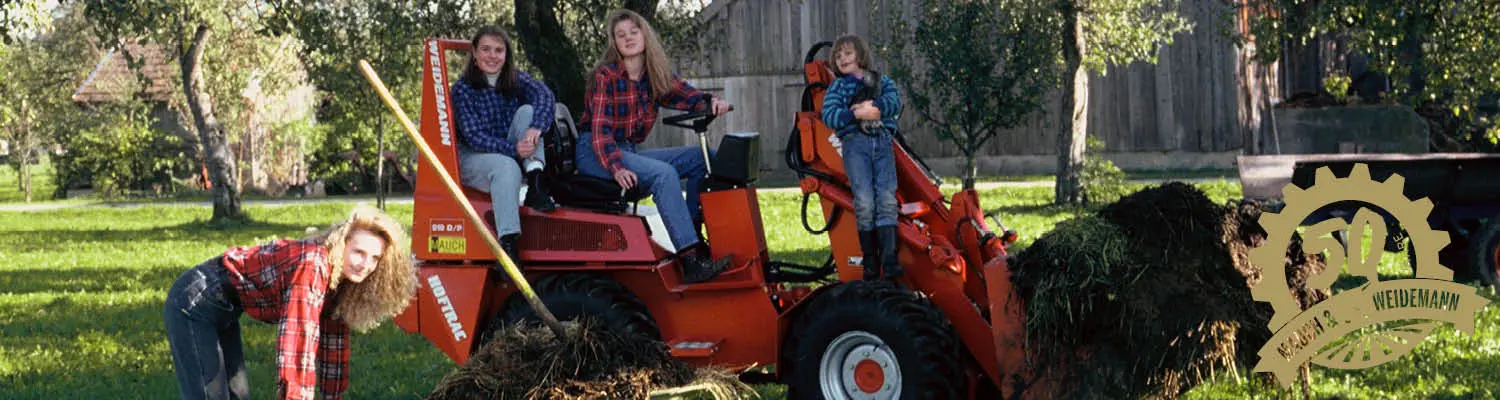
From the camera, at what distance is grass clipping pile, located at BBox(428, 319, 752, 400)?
24.7 feet

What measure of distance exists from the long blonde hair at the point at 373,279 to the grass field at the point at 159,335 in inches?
89.7

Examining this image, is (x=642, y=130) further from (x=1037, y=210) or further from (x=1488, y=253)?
(x=1037, y=210)

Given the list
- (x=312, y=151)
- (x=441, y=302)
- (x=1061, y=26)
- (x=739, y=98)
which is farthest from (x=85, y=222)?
(x=441, y=302)

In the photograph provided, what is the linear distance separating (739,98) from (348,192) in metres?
10.1

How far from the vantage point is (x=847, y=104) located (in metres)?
8.24

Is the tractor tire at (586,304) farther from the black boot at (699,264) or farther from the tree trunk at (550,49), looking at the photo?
the tree trunk at (550,49)

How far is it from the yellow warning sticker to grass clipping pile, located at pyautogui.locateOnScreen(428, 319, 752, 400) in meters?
1.16

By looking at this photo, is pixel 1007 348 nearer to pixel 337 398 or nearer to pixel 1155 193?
pixel 1155 193

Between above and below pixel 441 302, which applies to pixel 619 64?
above

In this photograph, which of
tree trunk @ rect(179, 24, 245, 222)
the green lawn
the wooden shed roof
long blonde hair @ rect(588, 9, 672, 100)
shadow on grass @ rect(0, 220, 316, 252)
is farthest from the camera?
the green lawn

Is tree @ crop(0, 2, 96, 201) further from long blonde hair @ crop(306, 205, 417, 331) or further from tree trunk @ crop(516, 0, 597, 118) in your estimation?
long blonde hair @ crop(306, 205, 417, 331)

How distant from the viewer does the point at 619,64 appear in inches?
351

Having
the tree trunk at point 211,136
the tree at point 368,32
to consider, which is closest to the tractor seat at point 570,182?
the tree at point 368,32

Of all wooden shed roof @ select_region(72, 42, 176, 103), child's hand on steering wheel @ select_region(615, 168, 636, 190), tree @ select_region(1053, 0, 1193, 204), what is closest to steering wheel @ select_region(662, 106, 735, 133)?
child's hand on steering wheel @ select_region(615, 168, 636, 190)
